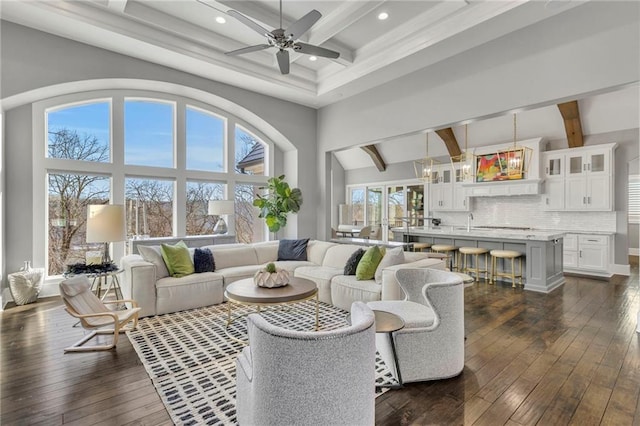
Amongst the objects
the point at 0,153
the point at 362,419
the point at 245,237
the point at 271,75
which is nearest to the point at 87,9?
the point at 0,153

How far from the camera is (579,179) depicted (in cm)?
707

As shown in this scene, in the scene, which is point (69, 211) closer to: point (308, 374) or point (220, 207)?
point (220, 207)

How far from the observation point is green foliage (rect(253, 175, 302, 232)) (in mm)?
6812

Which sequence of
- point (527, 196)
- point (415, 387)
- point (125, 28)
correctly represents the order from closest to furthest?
1. point (415, 387)
2. point (125, 28)
3. point (527, 196)

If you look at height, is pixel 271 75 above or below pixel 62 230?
above

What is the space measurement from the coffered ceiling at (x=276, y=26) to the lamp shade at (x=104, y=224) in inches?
97.0

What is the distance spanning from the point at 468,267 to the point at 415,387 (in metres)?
4.85

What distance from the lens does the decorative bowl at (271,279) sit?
354 centimetres

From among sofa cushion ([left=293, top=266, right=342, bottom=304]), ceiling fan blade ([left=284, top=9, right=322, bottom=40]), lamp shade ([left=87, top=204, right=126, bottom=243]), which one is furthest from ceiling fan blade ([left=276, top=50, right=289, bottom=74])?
sofa cushion ([left=293, top=266, right=342, bottom=304])

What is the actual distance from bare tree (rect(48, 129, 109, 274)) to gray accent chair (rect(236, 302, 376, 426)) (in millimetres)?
5474

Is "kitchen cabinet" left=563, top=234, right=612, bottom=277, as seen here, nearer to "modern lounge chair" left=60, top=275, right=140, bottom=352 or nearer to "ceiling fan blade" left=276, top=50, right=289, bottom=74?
"ceiling fan blade" left=276, top=50, right=289, bottom=74

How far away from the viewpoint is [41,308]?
4387 millimetres

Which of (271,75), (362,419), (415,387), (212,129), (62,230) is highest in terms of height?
(271,75)

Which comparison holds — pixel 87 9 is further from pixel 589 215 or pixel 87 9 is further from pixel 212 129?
pixel 589 215
